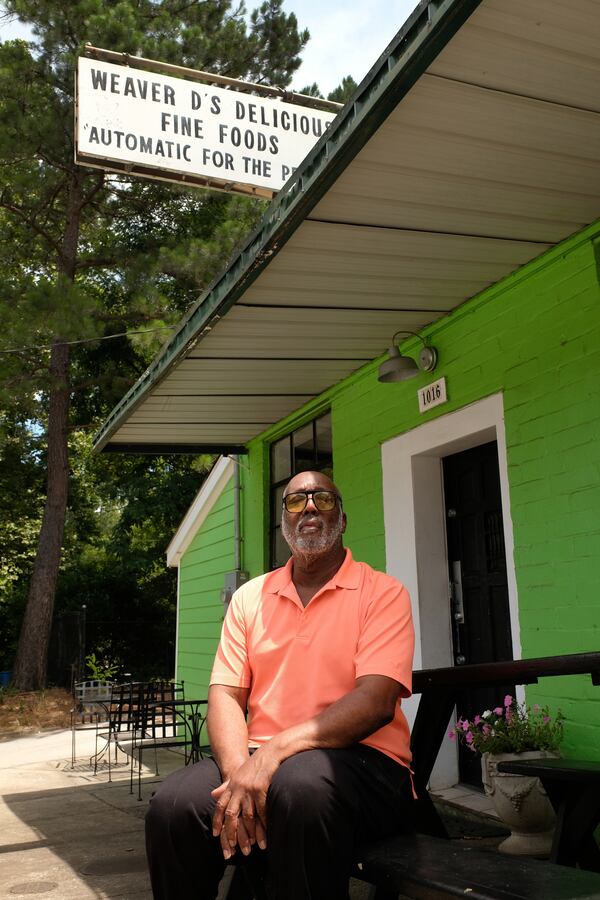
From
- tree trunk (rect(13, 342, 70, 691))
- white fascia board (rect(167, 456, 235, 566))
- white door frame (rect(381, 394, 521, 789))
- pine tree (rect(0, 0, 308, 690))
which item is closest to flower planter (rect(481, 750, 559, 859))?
white door frame (rect(381, 394, 521, 789))

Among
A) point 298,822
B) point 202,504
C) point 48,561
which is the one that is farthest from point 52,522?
point 298,822

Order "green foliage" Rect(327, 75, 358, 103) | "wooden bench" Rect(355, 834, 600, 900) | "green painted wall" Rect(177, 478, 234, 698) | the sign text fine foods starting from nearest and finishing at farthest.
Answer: "wooden bench" Rect(355, 834, 600, 900)
the sign text fine foods
"green painted wall" Rect(177, 478, 234, 698)
"green foliage" Rect(327, 75, 358, 103)

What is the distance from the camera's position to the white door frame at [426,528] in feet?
17.0

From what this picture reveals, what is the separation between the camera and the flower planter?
12.4ft

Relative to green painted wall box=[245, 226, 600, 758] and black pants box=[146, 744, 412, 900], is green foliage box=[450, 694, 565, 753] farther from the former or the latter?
black pants box=[146, 744, 412, 900]

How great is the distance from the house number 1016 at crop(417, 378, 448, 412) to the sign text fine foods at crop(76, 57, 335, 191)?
1584 millimetres

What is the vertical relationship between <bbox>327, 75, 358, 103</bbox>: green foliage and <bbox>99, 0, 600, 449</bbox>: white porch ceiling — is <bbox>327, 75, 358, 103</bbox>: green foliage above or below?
above

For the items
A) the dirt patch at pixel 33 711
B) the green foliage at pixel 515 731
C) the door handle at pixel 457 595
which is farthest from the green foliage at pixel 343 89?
the green foliage at pixel 515 731

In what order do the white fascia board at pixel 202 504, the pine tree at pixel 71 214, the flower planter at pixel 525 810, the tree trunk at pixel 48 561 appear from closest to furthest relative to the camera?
the flower planter at pixel 525 810
the white fascia board at pixel 202 504
the pine tree at pixel 71 214
the tree trunk at pixel 48 561

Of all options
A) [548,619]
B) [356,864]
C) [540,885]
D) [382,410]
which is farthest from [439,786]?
[540,885]

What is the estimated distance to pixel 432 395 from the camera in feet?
17.2

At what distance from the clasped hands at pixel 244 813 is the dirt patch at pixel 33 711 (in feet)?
37.8

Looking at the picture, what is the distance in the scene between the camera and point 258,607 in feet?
8.54

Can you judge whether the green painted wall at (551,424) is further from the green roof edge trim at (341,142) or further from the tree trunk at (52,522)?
the tree trunk at (52,522)
